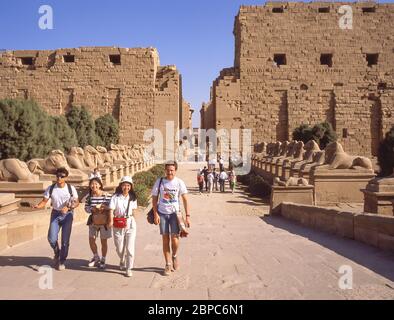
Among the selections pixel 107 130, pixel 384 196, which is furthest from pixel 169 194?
pixel 107 130

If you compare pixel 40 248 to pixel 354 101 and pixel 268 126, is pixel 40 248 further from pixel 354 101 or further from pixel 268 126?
pixel 354 101

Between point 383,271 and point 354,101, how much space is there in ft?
93.9

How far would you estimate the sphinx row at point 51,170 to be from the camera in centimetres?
883

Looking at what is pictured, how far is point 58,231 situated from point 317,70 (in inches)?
1134

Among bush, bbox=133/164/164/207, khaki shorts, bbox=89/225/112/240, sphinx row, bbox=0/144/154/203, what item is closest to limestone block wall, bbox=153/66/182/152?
bush, bbox=133/164/164/207

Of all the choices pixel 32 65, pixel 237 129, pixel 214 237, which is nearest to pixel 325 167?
pixel 214 237

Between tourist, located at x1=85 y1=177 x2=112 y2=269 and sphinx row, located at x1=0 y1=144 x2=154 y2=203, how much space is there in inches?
177

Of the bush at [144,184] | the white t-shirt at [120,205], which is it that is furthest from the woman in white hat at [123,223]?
the bush at [144,184]

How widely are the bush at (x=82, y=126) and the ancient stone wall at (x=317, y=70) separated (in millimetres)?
9209

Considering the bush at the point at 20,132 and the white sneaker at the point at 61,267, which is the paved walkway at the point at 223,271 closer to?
the white sneaker at the point at 61,267

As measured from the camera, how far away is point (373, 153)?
3045 centimetres

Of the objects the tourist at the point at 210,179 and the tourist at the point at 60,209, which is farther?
the tourist at the point at 210,179

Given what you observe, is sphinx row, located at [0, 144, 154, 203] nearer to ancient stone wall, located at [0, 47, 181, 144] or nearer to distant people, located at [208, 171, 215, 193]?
distant people, located at [208, 171, 215, 193]

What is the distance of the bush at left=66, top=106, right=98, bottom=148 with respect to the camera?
89.4ft
